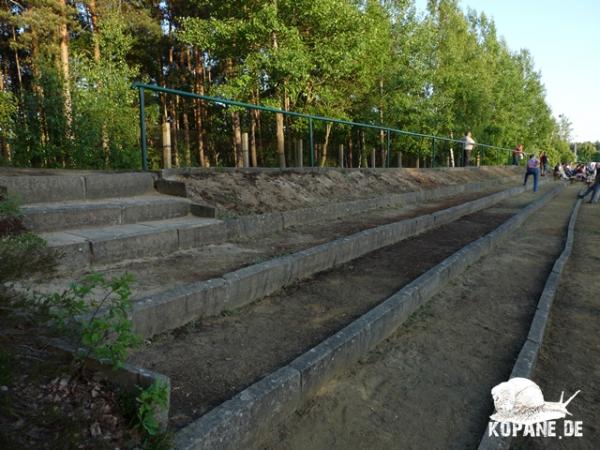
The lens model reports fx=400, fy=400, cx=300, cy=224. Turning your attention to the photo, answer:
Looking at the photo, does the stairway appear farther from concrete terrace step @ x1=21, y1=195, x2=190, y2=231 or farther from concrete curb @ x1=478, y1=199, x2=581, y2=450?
concrete curb @ x1=478, y1=199, x2=581, y2=450

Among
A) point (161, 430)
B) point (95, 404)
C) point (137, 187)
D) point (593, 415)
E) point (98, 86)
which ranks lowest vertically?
point (593, 415)

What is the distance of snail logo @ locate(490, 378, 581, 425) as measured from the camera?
2.29 meters

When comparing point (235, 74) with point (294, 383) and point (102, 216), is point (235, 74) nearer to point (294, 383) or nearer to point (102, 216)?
point (102, 216)

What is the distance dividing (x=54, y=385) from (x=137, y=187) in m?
4.68

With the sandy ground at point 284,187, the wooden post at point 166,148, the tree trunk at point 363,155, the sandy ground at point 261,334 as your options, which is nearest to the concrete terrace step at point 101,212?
the sandy ground at point 284,187

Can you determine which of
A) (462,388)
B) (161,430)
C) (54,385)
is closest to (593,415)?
(462,388)

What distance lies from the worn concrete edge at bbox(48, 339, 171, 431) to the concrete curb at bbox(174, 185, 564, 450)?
218 mm

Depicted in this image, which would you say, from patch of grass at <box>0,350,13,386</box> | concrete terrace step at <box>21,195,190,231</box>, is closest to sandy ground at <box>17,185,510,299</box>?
concrete terrace step at <box>21,195,190,231</box>

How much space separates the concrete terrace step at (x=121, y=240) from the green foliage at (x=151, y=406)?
82.0 inches

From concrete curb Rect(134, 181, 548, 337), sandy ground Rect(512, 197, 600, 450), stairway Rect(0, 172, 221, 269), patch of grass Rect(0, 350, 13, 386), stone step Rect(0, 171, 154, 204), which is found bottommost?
sandy ground Rect(512, 197, 600, 450)

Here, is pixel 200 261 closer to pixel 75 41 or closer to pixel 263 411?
pixel 263 411

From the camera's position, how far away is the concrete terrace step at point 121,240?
3.61 metres

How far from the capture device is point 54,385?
5.30 feet

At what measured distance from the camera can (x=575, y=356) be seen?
3119 mm
